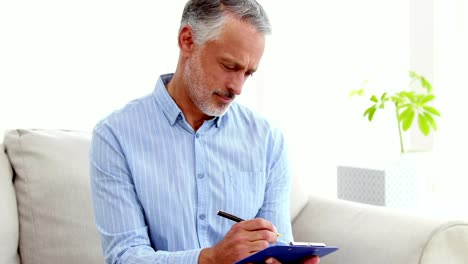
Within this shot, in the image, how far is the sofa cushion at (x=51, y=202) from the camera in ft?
5.86

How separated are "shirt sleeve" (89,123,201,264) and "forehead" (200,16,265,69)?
1.03 feet

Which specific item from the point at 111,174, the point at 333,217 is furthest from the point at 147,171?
the point at 333,217

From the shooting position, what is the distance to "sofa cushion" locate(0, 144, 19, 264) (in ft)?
5.66

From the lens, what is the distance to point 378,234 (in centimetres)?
171

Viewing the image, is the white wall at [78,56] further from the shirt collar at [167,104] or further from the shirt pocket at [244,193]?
the shirt pocket at [244,193]

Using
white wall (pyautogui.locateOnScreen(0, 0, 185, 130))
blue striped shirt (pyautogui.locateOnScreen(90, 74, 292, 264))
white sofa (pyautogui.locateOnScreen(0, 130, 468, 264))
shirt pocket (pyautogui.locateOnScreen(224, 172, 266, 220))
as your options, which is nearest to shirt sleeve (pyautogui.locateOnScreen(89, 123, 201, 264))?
blue striped shirt (pyautogui.locateOnScreen(90, 74, 292, 264))

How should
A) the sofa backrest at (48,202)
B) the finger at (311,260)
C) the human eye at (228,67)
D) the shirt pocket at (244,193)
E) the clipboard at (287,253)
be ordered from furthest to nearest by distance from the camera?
the sofa backrest at (48,202)
the shirt pocket at (244,193)
the human eye at (228,67)
the finger at (311,260)
the clipboard at (287,253)

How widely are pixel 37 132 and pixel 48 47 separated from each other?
683mm

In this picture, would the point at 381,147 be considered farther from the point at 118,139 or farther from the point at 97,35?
the point at 118,139

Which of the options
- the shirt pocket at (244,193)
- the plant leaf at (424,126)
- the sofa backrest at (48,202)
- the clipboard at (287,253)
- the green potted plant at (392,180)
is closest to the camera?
the clipboard at (287,253)

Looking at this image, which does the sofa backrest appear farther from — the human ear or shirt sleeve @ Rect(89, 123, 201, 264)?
the human ear

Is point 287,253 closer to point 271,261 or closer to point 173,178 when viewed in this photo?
point 271,261

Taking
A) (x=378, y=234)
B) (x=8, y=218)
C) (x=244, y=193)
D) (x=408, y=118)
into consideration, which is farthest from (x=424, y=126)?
(x=8, y=218)

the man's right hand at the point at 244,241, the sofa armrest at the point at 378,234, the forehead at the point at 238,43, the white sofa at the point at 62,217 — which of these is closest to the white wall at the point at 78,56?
the white sofa at the point at 62,217
